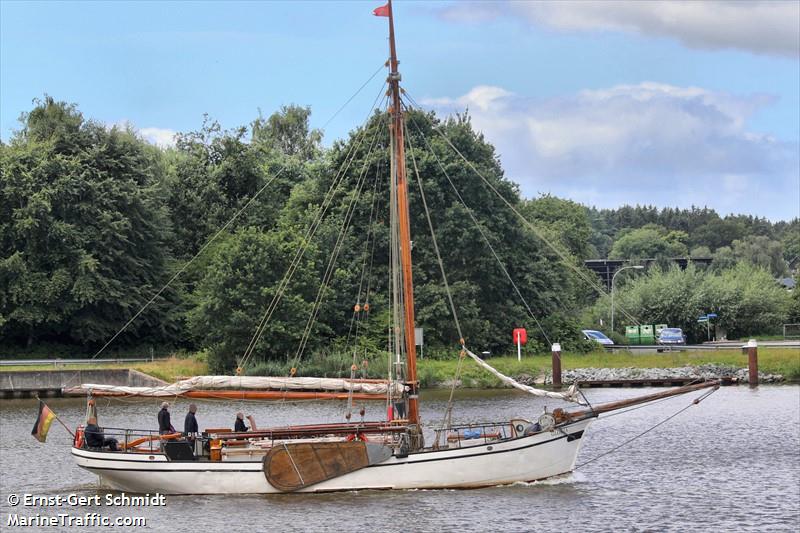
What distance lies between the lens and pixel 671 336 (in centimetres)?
9425

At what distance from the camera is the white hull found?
3450 centimetres

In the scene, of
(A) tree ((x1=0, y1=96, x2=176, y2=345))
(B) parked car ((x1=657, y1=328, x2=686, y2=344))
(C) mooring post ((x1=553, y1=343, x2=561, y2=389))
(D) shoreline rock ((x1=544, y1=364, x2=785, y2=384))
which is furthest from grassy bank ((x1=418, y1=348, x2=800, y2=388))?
(A) tree ((x1=0, y1=96, x2=176, y2=345))

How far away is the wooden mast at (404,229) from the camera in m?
36.7

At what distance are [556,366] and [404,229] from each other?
3192 centimetres

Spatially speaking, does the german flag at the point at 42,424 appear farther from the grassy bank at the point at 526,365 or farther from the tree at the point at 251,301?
the tree at the point at 251,301

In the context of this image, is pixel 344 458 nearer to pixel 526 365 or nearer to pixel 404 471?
pixel 404 471

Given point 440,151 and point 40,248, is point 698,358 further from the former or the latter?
point 40,248

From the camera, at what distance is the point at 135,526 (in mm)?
31547

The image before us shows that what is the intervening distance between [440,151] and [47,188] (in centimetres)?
2814

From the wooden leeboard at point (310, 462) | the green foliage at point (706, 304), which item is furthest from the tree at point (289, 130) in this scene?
the wooden leeboard at point (310, 462)

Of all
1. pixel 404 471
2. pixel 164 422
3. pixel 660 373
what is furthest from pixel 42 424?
pixel 660 373

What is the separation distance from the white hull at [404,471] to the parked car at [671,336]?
2377 inches

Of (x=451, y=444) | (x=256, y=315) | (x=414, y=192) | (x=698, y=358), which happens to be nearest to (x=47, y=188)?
(x=256, y=315)

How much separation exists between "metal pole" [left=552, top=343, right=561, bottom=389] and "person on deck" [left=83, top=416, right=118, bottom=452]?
3573 cm
